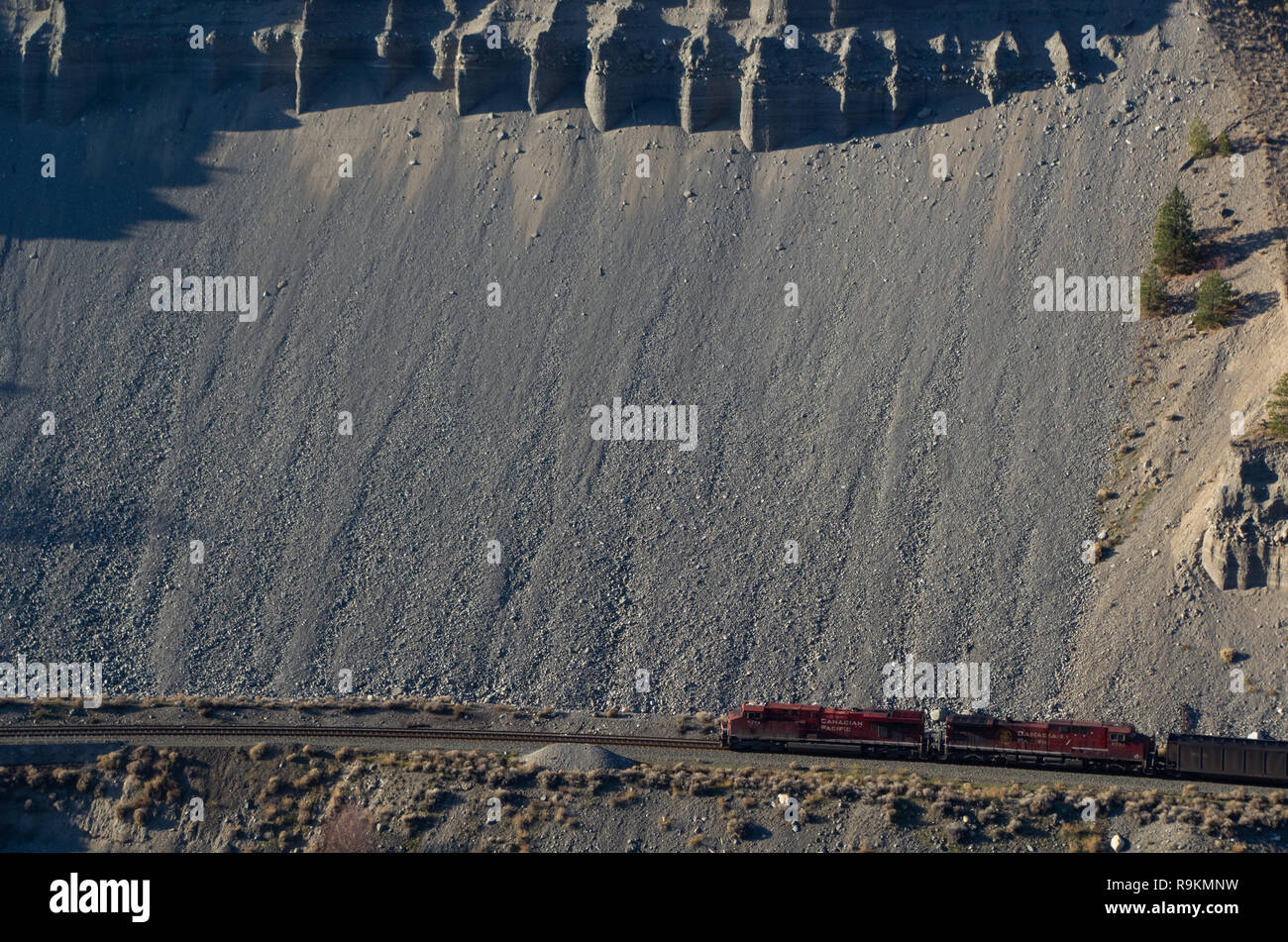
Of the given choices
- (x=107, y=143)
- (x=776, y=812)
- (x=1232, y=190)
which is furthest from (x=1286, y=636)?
(x=107, y=143)

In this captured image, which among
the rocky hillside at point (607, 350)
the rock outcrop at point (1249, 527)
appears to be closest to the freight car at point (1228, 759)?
the rocky hillside at point (607, 350)

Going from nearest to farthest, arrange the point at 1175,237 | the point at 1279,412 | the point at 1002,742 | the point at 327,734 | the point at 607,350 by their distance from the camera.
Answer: the point at 1002,742, the point at 327,734, the point at 1279,412, the point at 1175,237, the point at 607,350

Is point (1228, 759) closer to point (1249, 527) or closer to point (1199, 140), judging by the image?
point (1249, 527)

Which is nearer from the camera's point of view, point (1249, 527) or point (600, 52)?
point (1249, 527)

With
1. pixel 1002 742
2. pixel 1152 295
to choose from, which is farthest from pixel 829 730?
pixel 1152 295

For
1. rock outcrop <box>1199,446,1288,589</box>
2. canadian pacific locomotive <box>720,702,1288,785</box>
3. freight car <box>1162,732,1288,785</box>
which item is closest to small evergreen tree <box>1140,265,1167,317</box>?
rock outcrop <box>1199,446,1288,589</box>

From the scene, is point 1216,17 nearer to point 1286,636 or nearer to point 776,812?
point 1286,636
